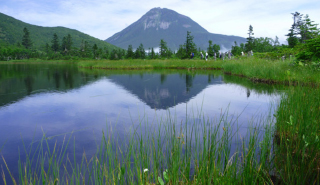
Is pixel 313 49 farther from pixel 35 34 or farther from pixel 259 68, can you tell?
pixel 35 34

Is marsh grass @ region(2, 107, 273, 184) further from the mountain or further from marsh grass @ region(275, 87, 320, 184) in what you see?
the mountain

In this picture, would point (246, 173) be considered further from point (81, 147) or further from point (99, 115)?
point (99, 115)

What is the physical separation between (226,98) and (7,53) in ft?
277

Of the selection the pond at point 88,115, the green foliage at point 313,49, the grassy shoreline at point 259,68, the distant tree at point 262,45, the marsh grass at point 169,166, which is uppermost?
the distant tree at point 262,45

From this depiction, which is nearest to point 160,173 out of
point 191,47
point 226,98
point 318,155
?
point 318,155

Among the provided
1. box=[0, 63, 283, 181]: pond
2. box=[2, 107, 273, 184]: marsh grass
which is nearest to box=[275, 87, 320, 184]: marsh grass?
box=[2, 107, 273, 184]: marsh grass

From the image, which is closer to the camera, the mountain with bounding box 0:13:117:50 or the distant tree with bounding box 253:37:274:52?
the distant tree with bounding box 253:37:274:52

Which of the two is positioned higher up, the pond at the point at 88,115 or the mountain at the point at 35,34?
the mountain at the point at 35,34

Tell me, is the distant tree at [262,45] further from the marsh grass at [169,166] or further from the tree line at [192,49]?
the marsh grass at [169,166]

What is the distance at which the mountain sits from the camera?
121562 mm

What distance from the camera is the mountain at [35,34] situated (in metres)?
122

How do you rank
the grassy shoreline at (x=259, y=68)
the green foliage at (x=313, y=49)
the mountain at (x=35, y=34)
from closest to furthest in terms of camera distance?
the green foliage at (x=313, y=49), the grassy shoreline at (x=259, y=68), the mountain at (x=35, y=34)

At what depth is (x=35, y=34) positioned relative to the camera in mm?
140375

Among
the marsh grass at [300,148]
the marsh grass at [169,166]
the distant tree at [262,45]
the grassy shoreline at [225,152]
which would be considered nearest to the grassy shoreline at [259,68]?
the grassy shoreline at [225,152]
